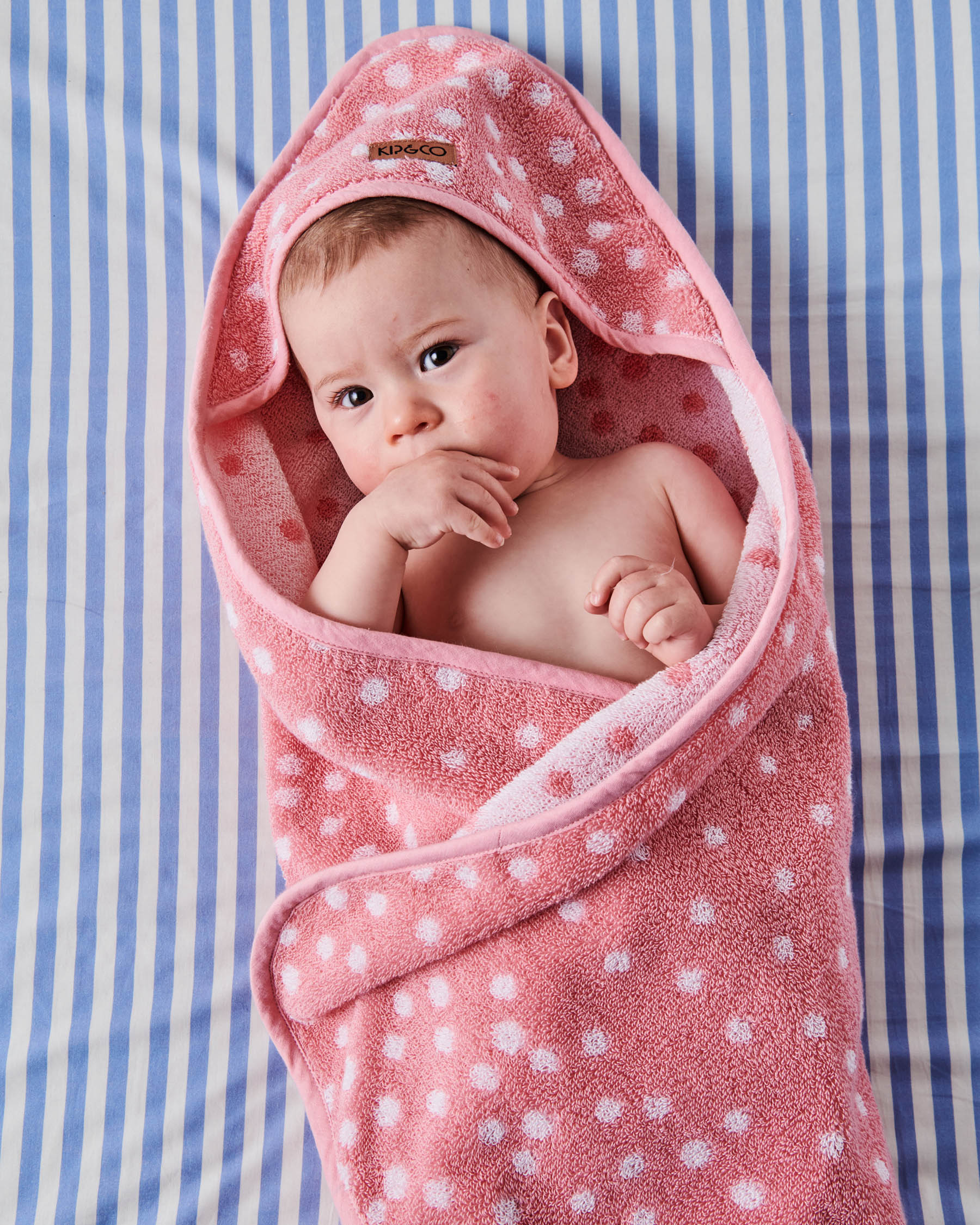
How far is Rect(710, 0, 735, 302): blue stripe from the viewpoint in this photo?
116cm

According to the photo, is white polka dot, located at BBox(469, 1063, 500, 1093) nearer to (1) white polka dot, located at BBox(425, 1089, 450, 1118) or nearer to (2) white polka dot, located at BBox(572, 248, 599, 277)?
(1) white polka dot, located at BBox(425, 1089, 450, 1118)

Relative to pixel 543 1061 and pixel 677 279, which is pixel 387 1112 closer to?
pixel 543 1061

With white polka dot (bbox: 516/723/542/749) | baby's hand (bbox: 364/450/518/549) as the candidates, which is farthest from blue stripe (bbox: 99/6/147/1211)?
white polka dot (bbox: 516/723/542/749)

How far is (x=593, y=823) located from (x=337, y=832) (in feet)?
1.03

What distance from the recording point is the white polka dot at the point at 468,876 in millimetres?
906

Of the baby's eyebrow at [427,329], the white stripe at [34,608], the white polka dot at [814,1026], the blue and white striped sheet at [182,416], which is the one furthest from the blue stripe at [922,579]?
the white stripe at [34,608]

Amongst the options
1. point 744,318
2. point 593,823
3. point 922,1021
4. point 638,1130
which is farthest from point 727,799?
point 744,318

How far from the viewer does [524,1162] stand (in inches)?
36.0

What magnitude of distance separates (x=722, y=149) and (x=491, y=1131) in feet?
3.74

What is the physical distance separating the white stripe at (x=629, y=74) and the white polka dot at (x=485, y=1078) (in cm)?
104

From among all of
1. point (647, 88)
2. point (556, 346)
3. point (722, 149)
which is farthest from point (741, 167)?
point (556, 346)

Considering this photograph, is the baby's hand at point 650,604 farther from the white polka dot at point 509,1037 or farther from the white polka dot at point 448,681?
the white polka dot at point 509,1037

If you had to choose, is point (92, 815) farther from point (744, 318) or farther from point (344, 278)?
point (744, 318)

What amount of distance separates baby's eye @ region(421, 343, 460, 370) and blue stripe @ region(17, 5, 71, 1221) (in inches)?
19.7
